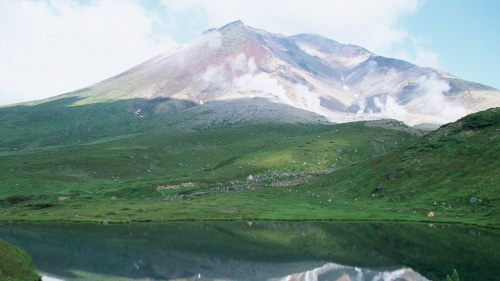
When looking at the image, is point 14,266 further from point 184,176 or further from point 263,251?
point 184,176

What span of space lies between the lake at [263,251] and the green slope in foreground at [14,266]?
285 centimetres

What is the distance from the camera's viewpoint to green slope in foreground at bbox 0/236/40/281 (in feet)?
96.9

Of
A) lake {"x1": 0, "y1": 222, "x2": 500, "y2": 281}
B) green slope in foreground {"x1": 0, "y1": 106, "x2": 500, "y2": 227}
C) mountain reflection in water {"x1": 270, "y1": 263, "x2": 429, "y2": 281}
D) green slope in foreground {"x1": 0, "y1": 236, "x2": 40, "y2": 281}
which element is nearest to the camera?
green slope in foreground {"x1": 0, "y1": 236, "x2": 40, "y2": 281}

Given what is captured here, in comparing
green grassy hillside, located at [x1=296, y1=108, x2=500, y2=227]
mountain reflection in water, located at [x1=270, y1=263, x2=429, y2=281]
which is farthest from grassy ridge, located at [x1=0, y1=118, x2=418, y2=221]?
mountain reflection in water, located at [x1=270, y1=263, x2=429, y2=281]

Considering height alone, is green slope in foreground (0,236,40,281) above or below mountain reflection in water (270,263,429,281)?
above

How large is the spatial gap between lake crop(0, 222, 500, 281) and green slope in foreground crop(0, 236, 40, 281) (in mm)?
2850

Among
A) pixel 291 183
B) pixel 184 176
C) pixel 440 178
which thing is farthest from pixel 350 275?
pixel 184 176

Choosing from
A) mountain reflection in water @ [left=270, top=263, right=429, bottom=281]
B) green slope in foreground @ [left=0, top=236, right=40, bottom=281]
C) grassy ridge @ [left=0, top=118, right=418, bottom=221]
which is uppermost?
green slope in foreground @ [left=0, top=236, right=40, bottom=281]

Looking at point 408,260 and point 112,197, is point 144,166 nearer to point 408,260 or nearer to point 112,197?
point 112,197

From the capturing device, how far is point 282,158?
137375mm

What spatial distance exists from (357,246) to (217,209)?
3820 cm

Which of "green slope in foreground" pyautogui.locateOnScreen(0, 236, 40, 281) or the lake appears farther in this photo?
the lake

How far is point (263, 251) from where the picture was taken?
46.3 m

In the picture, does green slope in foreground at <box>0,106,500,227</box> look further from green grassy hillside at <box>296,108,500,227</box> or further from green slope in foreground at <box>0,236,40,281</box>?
green slope in foreground at <box>0,236,40,281</box>
